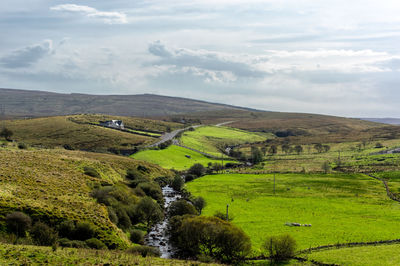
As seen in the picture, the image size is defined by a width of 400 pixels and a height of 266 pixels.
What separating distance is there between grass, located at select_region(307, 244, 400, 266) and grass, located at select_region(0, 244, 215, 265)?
66.1 ft

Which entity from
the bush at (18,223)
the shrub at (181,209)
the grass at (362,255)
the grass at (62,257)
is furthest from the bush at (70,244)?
the grass at (362,255)

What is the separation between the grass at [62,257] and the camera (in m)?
34.2

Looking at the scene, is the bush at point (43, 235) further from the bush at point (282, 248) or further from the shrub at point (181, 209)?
the bush at point (282, 248)

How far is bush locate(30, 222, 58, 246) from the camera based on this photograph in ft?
146

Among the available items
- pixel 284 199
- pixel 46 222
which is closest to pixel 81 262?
pixel 46 222

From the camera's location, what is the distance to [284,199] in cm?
8975

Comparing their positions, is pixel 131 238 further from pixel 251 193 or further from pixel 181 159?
pixel 181 159

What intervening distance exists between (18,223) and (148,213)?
82.7 feet

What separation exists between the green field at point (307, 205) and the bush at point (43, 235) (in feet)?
94.8

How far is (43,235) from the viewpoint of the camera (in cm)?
4528

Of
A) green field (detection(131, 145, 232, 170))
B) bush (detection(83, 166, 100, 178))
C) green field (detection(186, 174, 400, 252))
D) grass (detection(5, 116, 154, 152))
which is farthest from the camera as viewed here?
grass (detection(5, 116, 154, 152))

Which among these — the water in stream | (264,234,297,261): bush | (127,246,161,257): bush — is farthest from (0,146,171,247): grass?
(264,234,297,261): bush

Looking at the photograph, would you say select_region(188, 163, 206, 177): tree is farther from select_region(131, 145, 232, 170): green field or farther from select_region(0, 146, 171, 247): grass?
select_region(0, 146, 171, 247): grass

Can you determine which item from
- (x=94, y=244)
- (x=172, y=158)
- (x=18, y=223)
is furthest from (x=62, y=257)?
(x=172, y=158)
